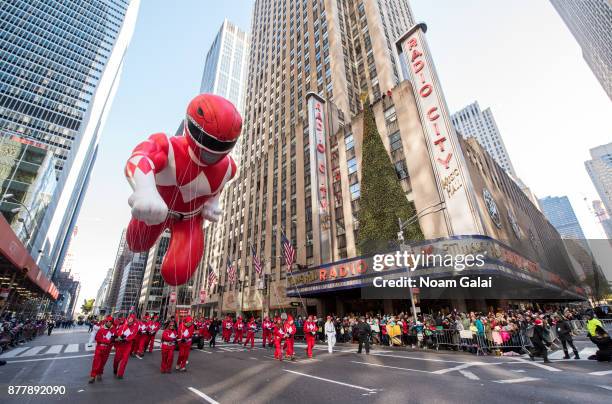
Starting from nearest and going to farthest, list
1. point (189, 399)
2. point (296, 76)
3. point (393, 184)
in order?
point (189, 399) → point (393, 184) → point (296, 76)

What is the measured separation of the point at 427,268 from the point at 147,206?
19.2m

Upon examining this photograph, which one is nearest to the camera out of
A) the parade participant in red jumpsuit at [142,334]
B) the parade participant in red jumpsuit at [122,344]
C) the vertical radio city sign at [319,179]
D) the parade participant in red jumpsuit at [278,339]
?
the parade participant in red jumpsuit at [122,344]

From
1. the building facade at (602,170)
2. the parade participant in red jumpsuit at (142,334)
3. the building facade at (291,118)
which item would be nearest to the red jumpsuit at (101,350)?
the parade participant in red jumpsuit at (142,334)

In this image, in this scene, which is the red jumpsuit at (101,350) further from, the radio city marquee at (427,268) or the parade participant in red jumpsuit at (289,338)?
the radio city marquee at (427,268)

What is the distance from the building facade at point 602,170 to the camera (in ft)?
573

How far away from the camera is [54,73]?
294 feet

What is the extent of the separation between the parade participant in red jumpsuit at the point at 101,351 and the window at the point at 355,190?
78.5 ft

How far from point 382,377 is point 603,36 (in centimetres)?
13017

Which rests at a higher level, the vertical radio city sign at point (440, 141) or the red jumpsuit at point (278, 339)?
the vertical radio city sign at point (440, 141)

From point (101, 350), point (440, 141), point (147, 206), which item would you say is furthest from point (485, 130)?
point (101, 350)

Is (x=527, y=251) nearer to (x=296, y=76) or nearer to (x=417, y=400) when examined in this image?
(x=417, y=400)

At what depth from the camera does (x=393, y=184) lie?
2559 cm

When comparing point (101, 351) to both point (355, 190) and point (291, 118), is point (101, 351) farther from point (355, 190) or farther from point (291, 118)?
point (291, 118)

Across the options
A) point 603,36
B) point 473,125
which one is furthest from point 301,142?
point 473,125
